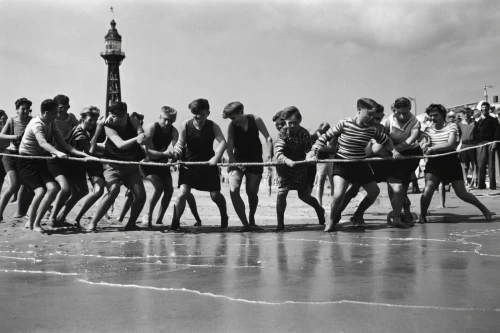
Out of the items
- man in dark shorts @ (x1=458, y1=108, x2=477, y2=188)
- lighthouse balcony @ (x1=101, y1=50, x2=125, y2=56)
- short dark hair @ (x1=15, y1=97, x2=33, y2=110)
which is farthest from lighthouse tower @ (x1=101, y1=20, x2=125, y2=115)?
short dark hair @ (x1=15, y1=97, x2=33, y2=110)

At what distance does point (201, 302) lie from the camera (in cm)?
454

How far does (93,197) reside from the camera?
971cm

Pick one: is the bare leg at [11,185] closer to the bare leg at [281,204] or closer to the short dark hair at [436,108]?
the bare leg at [281,204]

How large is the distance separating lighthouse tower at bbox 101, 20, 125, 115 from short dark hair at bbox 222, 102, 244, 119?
9676cm

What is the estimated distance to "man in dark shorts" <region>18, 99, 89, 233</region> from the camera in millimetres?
9156

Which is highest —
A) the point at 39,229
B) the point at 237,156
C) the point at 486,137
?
the point at 486,137

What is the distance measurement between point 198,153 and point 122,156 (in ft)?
3.45

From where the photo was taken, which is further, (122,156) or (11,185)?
(11,185)

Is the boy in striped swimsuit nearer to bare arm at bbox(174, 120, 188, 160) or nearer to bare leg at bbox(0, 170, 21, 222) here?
bare arm at bbox(174, 120, 188, 160)

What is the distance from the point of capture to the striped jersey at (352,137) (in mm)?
8836

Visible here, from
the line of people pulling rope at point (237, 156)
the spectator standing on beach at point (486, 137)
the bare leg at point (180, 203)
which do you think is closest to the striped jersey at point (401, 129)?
the line of people pulling rope at point (237, 156)

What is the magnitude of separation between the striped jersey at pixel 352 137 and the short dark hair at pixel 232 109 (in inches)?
46.3

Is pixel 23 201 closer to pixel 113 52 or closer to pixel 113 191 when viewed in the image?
pixel 113 191

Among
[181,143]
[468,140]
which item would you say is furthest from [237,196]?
[468,140]
